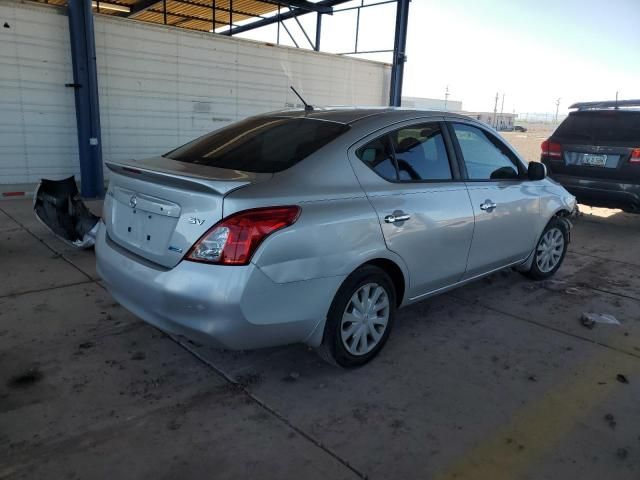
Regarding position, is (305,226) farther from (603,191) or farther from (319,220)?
(603,191)

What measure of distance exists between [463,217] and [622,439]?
1.66m

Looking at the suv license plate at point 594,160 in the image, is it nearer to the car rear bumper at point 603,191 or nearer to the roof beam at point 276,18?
the car rear bumper at point 603,191

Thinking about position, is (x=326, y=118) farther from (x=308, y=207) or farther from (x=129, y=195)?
(x=129, y=195)

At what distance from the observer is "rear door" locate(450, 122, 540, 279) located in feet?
12.8

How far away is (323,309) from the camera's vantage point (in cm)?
289

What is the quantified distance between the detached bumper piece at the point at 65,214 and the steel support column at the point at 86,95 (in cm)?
239

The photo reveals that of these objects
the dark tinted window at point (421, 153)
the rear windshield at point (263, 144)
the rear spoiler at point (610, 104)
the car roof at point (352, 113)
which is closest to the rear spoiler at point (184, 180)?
the rear windshield at point (263, 144)

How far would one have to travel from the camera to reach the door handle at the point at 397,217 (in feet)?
10.3

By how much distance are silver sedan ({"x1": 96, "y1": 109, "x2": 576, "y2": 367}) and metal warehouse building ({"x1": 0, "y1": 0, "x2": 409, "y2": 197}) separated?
5509 mm

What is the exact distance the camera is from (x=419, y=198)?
3.37 metres

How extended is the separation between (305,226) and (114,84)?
7359mm

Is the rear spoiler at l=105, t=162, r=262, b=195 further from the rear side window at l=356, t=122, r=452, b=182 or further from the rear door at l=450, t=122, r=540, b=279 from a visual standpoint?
the rear door at l=450, t=122, r=540, b=279

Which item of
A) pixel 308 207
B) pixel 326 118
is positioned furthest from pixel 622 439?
pixel 326 118

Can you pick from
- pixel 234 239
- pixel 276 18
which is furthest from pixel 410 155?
pixel 276 18
